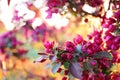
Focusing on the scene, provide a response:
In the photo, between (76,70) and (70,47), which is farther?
(70,47)

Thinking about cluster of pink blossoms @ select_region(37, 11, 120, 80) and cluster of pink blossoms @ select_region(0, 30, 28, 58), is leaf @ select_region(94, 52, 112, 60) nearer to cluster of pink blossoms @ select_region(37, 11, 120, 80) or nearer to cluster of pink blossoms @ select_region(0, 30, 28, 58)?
cluster of pink blossoms @ select_region(37, 11, 120, 80)

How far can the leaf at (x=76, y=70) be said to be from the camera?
5.67 feet

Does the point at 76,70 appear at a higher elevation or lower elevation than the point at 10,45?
higher

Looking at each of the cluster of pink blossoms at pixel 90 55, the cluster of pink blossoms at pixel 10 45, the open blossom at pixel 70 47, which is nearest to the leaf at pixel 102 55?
the cluster of pink blossoms at pixel 90 55

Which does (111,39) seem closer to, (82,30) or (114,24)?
(114,24)

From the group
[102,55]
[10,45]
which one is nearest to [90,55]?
[102,55]

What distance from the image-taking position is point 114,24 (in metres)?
2.09

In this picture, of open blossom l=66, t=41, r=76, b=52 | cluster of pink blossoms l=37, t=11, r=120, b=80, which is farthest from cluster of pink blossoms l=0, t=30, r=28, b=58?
open blossom l=66, t=41, r=76, b=52

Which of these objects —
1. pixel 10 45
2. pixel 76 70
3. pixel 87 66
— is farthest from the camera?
pixel 10 45

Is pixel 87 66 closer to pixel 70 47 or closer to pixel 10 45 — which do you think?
pixel 70 47

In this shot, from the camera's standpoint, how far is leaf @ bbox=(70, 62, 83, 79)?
5.67ft

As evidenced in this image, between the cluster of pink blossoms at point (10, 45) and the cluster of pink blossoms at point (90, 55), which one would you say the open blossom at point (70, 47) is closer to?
the cluster of pink blossoms at point (90, 55)

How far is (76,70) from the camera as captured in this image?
5.70ft

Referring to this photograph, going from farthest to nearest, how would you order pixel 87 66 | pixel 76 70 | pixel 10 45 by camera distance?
pixel 10 45 → pixel 87 66 → pixel 76 70
